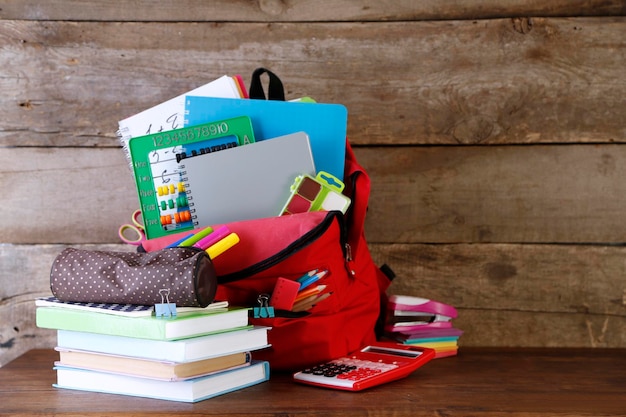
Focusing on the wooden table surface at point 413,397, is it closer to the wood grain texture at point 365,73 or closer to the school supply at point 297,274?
the school supply at point 297,274

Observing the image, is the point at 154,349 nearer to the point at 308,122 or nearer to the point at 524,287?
the point at 308,122

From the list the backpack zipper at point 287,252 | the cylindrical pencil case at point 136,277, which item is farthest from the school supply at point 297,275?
the cylindrical pencil case at point 136,277

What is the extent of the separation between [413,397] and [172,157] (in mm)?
476

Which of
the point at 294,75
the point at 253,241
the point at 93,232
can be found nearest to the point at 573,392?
the point at 253,241

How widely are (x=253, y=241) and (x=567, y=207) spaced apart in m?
0.62

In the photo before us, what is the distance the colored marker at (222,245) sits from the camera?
921 millimetres

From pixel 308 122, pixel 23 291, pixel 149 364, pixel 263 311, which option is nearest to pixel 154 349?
pixel 149 364

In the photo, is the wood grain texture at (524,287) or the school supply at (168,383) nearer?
the school supply at (168,383)

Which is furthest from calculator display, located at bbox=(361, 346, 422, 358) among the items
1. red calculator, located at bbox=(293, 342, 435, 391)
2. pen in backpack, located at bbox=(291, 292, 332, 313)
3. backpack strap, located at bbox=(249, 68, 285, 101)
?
backpack strap, located at bbox=(249, 68, 285, 101)

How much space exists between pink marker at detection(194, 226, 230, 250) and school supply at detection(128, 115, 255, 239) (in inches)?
5.1

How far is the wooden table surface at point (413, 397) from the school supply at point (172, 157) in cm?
27

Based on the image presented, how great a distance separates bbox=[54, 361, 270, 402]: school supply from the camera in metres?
0.85

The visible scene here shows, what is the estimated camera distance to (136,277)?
851 millimetres

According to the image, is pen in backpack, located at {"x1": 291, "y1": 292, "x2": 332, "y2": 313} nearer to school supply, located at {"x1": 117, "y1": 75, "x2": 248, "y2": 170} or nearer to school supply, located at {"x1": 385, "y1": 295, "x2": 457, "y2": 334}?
school supply, located at {"x1": 385, "y1": 295, "x2": 457, "y2": 334}
